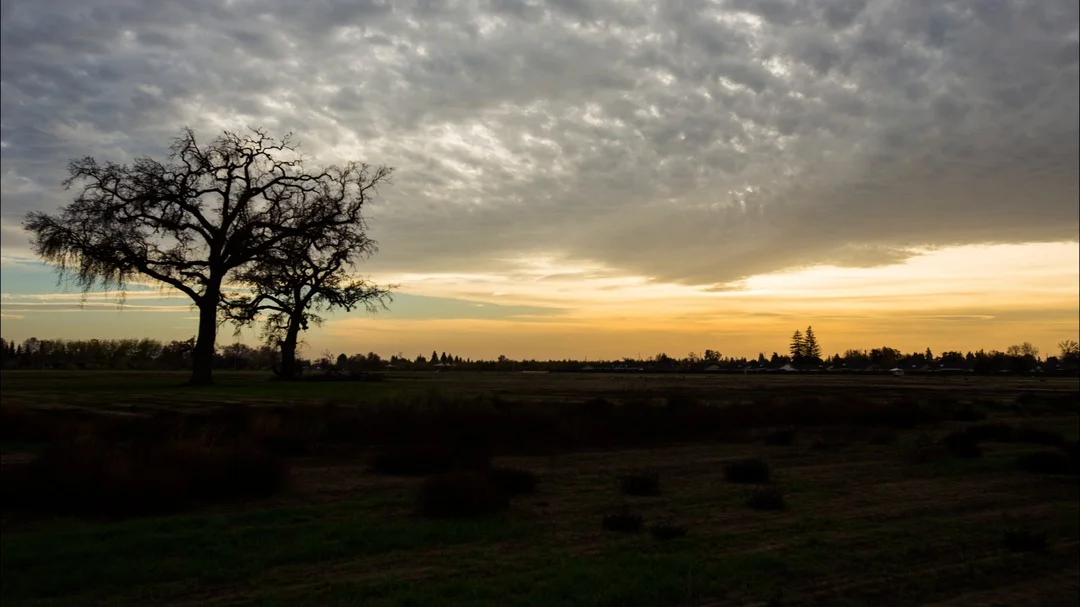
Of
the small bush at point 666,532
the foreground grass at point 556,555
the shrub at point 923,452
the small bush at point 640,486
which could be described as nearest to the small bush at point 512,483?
the foreground grass at point 556,555

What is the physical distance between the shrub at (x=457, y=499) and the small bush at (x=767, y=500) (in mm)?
4107

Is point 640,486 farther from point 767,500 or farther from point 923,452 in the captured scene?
point 923,452

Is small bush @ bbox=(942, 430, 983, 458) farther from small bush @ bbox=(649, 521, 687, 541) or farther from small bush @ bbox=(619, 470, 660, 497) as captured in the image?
small bush @ bbox=(649, 521, 687, 541)

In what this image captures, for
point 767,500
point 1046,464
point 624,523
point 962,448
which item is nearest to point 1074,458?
point 1046,464

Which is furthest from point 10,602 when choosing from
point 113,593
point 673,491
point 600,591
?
point 673,491

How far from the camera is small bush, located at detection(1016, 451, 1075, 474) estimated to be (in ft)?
54.2

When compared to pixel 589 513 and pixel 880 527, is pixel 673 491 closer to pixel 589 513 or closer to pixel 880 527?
pixel 589 513

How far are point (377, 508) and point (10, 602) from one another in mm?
5101

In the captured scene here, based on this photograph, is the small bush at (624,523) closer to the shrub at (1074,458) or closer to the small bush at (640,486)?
the small bush at (640,486)

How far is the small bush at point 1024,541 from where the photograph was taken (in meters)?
9.60

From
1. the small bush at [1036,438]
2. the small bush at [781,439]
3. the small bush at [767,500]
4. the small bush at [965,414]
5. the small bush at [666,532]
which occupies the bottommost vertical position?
the small bush at [666,532]

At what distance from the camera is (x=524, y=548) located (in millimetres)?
9508

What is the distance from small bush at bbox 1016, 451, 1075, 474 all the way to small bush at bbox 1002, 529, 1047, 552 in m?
8.09

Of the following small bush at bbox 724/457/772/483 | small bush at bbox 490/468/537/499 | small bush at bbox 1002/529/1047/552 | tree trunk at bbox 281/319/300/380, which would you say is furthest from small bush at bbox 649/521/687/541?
tree trunk at bbox 281/319/300/380
